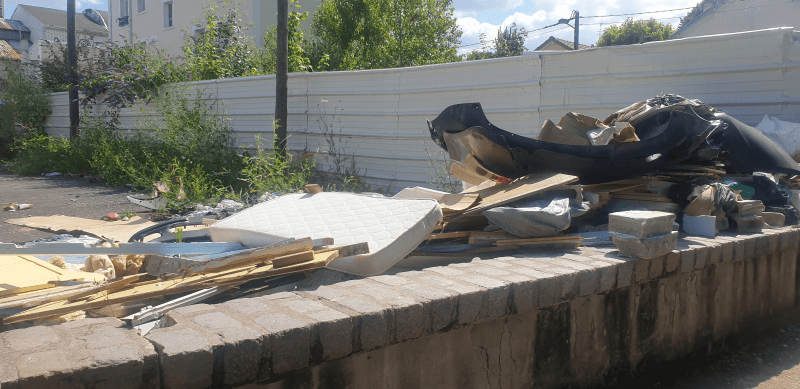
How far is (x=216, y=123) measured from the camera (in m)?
10.2

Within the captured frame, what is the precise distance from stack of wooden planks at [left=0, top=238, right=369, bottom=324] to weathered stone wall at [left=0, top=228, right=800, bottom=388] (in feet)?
0.99

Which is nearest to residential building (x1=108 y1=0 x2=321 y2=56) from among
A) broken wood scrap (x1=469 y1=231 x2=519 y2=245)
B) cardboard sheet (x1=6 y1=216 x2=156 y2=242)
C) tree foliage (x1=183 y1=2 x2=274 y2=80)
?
tree foliage (x1=183 y1=2 x2=274 y2=80)

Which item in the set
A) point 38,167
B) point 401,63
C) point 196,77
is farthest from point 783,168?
point 38,167

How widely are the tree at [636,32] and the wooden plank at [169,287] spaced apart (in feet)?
→ 127

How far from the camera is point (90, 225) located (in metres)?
6.43

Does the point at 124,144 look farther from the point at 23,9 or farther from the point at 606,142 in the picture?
the point at 23,9

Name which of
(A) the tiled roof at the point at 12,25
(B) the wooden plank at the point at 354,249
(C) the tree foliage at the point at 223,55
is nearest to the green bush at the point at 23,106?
(C) the tree foliage at the point at 223,55

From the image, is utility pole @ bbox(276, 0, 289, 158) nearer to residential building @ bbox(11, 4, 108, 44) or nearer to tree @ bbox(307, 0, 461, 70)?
tree @ bbox(307, 0, 461, 70)

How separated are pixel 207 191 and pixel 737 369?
698 cm

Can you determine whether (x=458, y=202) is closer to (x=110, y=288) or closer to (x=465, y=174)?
(x=465, y=174)

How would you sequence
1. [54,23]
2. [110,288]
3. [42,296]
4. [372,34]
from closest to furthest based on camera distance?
[42,296], [110,288], [372,34], [54,23]

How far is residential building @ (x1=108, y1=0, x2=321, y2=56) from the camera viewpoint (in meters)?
20.4

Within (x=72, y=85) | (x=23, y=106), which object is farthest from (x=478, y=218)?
(x=23, y=106)

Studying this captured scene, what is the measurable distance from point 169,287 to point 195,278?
5.5 inches
